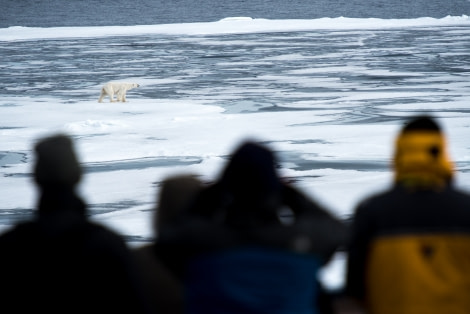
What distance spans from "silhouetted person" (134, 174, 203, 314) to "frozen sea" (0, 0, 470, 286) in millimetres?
1718

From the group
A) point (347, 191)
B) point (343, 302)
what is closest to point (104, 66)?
point (347, 191)

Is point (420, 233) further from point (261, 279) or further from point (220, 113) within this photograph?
point (220, 113)

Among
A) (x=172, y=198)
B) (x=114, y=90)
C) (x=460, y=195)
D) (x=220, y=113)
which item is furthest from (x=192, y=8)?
(x=460, y=195)

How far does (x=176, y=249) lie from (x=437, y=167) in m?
0.77

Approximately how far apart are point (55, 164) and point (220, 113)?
10.6 meters

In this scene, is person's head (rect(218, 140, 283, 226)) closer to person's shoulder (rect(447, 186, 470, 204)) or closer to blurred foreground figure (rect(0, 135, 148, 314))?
blurred foreground figure (rect(0, 135, 148, 314))

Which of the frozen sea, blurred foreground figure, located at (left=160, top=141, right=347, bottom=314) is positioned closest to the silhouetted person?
blurred foreground figure, located at (left=160, top=141, right=347, bottom=314)

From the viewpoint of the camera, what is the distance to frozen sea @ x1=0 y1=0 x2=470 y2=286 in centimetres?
733

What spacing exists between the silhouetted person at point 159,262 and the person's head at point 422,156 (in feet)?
2.05

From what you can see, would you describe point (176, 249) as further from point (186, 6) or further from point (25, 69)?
point (186, 6)

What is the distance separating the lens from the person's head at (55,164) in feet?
6.88

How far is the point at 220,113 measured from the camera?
41.7 feet

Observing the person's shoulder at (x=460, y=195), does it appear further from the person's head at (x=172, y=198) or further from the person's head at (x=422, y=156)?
the person's head at (x=172, y=198)

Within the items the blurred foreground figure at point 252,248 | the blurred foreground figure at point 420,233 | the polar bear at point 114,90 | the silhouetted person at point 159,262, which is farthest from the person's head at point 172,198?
the polar bear at point 114,90
